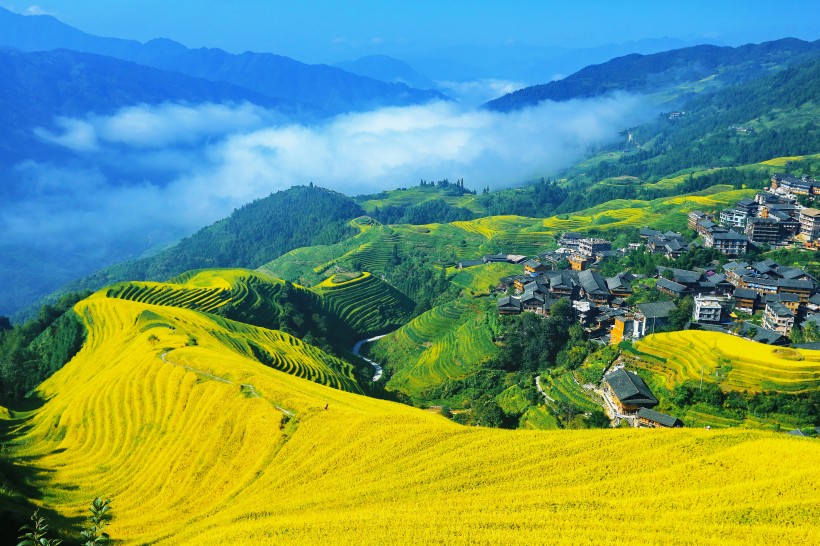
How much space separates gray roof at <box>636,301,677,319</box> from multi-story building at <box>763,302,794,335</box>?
7.08 meters

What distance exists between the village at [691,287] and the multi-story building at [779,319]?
0.07 m

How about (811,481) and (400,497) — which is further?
(400,497)

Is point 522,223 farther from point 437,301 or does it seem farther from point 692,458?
point 692,458

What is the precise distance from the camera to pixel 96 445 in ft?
105

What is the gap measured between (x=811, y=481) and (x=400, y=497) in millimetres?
12992

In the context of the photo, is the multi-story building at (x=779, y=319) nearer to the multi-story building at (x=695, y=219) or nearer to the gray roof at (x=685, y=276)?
the gray roof at (x=685, y=276)

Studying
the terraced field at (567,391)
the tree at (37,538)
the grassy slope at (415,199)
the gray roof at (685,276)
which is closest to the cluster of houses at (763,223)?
the gray roof at (685,276)

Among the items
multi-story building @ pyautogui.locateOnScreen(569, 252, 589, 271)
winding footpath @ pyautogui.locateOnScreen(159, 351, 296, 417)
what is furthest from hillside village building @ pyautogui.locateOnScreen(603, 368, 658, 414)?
multi-story building @ pyautogui.locateOnScreen(569, 252, 589, 271)

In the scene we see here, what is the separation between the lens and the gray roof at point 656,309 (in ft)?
167

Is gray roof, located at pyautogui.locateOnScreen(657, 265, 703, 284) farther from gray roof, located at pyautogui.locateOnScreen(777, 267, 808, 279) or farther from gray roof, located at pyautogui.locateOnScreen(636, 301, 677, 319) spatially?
gray roof, located at pyautogui.locateOnScreen(636, 301, 677, 319)

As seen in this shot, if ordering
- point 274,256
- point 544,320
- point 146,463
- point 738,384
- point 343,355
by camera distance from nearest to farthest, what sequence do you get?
1. point 146,463
2. point 738,384
3. point 544,320
4. point 343,355
5. point 274,256

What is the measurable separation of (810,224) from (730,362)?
41712 mm

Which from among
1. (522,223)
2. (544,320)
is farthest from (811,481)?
(522,223)

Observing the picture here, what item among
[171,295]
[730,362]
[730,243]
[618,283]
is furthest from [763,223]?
[171,295]
